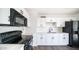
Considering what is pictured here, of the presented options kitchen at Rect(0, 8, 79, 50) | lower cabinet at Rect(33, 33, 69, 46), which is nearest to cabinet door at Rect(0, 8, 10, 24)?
kitchen at Rect(0, 8, 79, 50)

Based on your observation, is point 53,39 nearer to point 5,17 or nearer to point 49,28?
point 49,28

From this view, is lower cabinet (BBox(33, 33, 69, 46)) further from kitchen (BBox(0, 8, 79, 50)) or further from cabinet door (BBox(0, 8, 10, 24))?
cabinet door (BBox(0, 8, 10, 24))

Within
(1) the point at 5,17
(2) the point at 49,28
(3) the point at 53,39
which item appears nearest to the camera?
(1) the point at 5,17

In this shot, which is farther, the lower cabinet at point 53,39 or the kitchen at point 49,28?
the lower cabinet at point 53,39

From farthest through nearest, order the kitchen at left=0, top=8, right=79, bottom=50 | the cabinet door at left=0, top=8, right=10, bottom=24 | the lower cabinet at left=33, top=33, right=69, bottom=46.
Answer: the lower cabinet at left=33, top=33, right=69, bottom=46 < the kitchen at left=0, top=8, right=79, bottom=50 < the cabinet door at left=0, top=8, right=10, bottom=24

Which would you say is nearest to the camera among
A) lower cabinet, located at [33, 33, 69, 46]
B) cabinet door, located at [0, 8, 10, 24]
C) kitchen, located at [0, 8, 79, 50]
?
cabinet door, located at [0, 8, 10, 24]

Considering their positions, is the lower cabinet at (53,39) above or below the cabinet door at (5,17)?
below

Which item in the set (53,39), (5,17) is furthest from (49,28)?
(5,17)

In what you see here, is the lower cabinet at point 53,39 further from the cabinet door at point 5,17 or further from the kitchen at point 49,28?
the cabinet door at point 5,17

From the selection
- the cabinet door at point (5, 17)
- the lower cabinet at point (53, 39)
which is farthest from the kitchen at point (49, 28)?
the cabinet door at point (5, 17)
